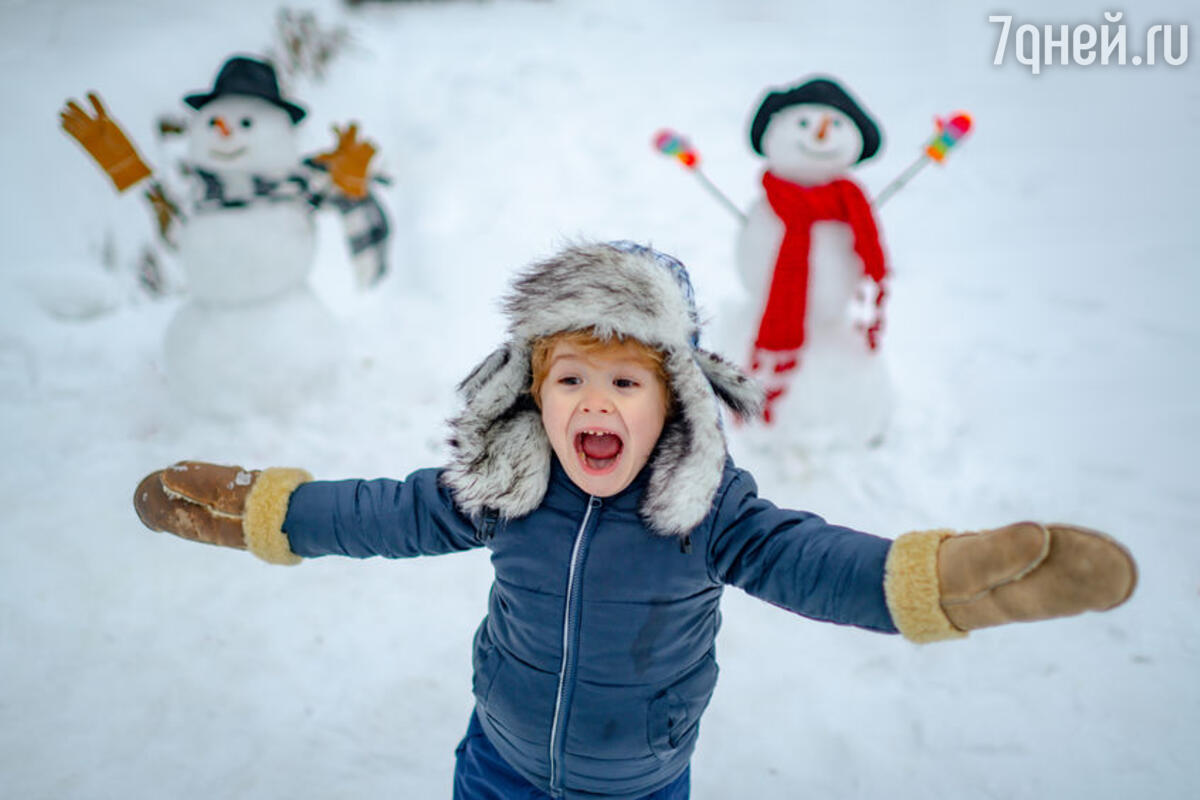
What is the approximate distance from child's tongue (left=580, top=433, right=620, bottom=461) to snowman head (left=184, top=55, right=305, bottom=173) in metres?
2.07

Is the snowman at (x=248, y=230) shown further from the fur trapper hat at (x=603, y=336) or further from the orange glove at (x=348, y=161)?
the fur trapper hat at (x=603, y=336)

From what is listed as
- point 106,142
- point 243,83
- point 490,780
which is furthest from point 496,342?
point 490,780

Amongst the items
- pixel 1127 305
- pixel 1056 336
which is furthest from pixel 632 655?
pixel 1127 305

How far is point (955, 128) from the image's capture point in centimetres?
266

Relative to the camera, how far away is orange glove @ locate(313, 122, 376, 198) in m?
2.95

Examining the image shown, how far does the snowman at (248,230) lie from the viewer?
2.69 meters

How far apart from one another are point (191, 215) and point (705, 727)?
244cm

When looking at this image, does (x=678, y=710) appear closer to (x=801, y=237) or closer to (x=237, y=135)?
(x=801, y=237)

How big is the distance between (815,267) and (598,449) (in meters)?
1.74

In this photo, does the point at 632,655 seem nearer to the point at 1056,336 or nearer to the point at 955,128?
the point at 955,128

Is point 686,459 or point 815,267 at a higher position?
point 815,267

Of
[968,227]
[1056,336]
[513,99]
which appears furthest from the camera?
[513,99]

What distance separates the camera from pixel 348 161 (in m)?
2.95

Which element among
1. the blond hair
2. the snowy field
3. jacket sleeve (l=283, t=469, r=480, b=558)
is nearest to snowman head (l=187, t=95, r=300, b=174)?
the snowy field
